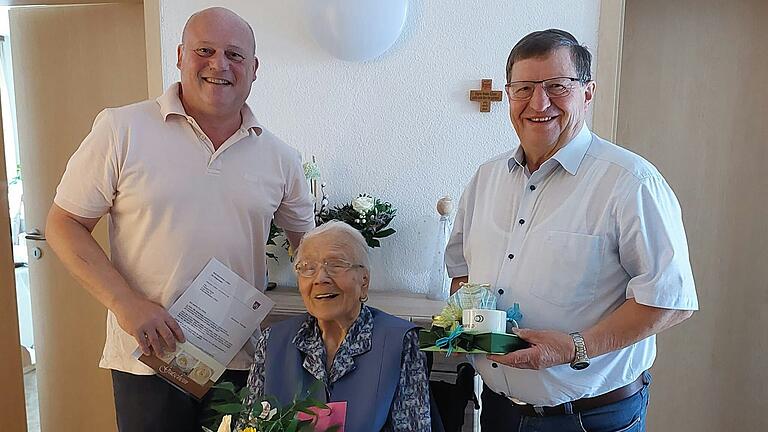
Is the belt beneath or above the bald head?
beneath

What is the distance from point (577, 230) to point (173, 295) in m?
1.01

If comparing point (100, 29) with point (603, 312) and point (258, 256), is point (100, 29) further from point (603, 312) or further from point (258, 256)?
point (603, 312)

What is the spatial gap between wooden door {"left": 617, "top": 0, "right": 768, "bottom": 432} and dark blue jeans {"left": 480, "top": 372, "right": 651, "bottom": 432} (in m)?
1.25

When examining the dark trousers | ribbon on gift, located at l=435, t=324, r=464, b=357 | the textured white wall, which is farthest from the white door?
ribbon on gift, located at l=435, t=324, r=464, b=357

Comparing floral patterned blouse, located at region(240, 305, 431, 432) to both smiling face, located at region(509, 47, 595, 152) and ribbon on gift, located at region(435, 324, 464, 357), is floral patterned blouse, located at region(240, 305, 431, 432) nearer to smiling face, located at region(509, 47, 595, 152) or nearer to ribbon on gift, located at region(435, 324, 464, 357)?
ribbon on gift, located at region(435, 324, 464, 357)

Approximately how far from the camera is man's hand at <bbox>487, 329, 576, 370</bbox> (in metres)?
1.19

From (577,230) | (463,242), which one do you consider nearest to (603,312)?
(577,230)

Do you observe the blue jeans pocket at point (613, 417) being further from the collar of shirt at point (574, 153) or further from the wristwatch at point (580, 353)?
the collar of shirt at point (574, 153)

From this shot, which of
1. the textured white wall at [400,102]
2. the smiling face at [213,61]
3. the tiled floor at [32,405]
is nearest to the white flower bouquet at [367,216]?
the textured white wall at [400,102]

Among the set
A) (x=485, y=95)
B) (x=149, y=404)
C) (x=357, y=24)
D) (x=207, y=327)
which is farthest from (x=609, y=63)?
(x=149, y=404)

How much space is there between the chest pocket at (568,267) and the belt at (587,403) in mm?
224

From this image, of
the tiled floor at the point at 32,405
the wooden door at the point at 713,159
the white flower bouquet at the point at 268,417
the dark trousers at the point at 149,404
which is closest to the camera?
the white flower bouquet at the point at 268,417

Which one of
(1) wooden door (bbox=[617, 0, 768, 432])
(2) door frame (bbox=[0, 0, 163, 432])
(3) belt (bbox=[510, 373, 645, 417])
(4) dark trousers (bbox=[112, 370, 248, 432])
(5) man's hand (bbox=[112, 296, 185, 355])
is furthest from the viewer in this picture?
(1) wooden door (bbox=[617, 0, 768, 432])

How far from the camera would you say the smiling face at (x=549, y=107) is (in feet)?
4.12
